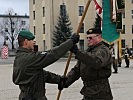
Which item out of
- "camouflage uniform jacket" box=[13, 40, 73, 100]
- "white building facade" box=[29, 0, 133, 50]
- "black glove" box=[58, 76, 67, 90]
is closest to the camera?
"camouflage uniform jacket" box=[13, 40, 73, 100]

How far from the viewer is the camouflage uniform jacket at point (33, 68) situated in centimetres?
511

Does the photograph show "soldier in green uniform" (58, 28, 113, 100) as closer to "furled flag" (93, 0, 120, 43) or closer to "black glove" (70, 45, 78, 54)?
"black glove" (70, 45, 78, 54)

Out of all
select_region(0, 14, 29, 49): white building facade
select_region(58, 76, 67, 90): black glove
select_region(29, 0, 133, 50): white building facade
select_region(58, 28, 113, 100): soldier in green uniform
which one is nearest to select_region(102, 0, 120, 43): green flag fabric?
select_region(58, 28, 113, 100): soldier in green uniform

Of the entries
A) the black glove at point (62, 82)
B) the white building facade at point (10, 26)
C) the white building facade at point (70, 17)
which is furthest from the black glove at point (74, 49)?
the white building facade at point (10, 26)

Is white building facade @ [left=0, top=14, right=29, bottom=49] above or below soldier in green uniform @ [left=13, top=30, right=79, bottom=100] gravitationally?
below

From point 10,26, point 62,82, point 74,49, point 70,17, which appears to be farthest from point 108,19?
point 10,26

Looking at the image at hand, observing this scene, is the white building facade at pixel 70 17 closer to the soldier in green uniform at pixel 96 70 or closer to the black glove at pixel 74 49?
the soldier in green uniform at pixel 96 70

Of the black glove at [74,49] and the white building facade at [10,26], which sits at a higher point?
the black glove at [74,49]

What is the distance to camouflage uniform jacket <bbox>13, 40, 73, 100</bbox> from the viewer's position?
5.11 meters

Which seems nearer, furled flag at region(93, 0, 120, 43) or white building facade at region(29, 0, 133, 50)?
furled flag at region(93, 0, 120, 43)

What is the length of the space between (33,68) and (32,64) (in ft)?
0.17

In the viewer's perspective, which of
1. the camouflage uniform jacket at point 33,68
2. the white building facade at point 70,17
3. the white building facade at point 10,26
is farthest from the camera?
the white building facade at point 10,26

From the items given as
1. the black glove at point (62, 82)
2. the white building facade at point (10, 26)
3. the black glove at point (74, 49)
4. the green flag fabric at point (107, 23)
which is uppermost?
the green flag fabric at point (107, 23)

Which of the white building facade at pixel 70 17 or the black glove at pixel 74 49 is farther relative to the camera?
the white building facade at pixel 70 17
